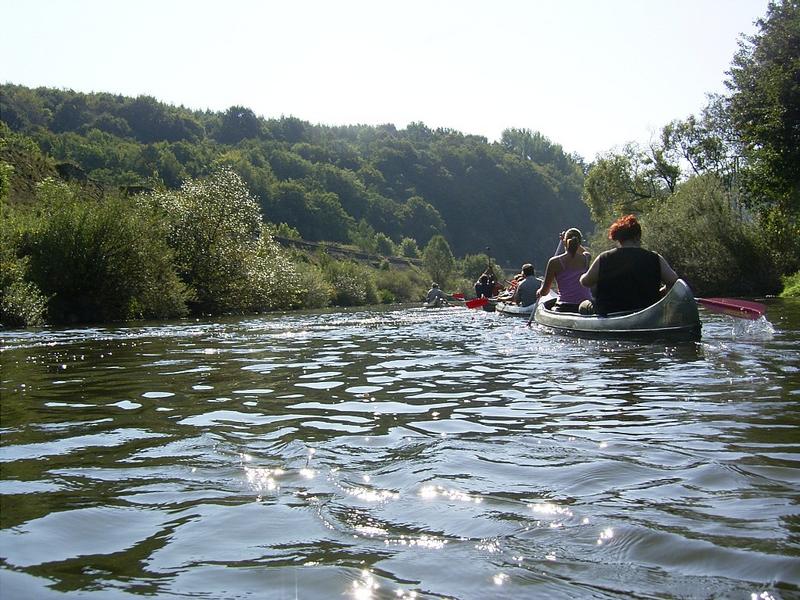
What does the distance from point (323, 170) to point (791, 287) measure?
12912 centimetres

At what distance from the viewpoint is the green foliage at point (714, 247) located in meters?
35.1

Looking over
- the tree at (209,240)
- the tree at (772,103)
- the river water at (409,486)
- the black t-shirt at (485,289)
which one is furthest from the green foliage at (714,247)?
the river water at (409,486)

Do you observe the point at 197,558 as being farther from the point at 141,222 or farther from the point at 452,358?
the point at 141,222

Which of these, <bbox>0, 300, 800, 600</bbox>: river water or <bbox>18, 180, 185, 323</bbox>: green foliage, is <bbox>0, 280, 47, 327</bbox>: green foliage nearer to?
<bbox>18, 180, 185, 323</bbox>: green foliage

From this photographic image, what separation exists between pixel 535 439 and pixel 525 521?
1677mm

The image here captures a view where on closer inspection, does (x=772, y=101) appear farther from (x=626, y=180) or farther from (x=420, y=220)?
(x=420, y=220)

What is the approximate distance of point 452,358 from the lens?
10.2 metres

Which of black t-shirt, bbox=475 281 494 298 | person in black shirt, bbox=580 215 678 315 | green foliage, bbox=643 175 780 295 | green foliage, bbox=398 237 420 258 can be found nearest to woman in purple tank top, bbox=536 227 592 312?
person in black shirt, bbox=580 215 678 315

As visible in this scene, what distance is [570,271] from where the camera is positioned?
13.7 meters

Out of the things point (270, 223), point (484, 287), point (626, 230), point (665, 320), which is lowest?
point (665, 320)

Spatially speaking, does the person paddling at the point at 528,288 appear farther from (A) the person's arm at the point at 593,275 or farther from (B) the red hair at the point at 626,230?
(B) the red hair at the point at 626,230

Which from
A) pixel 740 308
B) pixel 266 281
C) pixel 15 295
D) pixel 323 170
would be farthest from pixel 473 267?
pixel 740 308

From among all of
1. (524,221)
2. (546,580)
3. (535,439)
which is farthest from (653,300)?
(524,221)

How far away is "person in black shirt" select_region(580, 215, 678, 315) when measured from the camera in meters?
10.3
